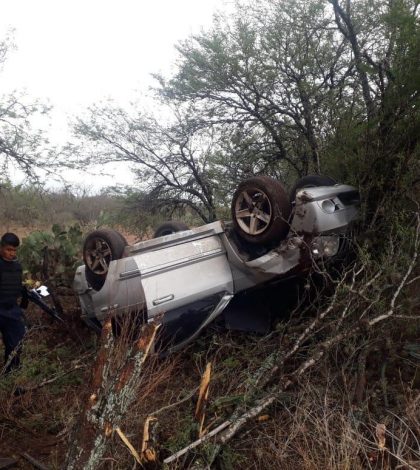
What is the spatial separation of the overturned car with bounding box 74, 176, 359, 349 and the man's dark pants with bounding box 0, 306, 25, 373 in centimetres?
79

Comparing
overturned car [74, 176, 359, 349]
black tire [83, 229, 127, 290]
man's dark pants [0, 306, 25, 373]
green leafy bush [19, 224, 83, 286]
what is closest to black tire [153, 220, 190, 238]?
black tire [83, 229, 127, 290]

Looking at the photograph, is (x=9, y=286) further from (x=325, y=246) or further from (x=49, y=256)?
(x=325, y=246)

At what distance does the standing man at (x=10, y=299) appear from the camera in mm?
5035

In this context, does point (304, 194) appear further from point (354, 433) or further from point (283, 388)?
point (354, 433)

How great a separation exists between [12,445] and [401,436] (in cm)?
300

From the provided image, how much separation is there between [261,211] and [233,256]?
56cm

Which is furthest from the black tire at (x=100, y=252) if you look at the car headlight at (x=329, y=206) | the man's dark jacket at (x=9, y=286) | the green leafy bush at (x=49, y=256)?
the green leafy bush at (x=49, y=256)

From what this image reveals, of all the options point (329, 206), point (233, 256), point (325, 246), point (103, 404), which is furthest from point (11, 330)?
point (329, 206)

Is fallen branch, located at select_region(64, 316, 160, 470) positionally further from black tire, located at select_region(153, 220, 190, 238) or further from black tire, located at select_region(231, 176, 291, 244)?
black tire, located at select_region(153, 220, 190, 238)

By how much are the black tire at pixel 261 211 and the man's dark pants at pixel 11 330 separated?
2.46 metres

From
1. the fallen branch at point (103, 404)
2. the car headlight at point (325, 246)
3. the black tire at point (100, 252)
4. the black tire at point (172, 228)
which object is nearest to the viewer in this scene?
the fallen branch at point (103, 404)

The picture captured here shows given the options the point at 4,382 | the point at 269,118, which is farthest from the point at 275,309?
the point at 269,118

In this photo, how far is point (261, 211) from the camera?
191 inches

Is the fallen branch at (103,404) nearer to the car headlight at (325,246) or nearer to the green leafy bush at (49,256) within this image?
the car headlight at (325,246)
